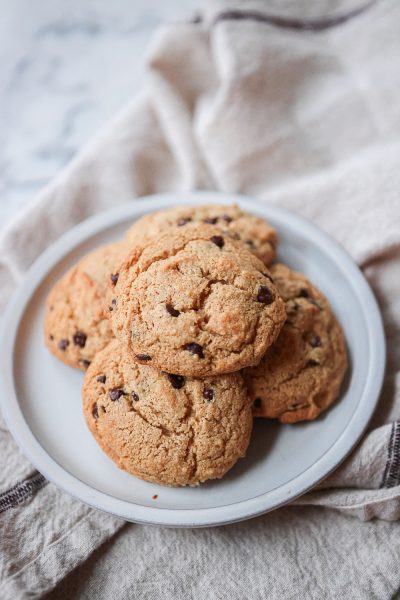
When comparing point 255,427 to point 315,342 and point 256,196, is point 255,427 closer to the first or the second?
point 315,342

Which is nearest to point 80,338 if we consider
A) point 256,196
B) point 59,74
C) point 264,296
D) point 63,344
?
point 63,344

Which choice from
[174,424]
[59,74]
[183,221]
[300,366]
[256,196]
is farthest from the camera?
[59,74]

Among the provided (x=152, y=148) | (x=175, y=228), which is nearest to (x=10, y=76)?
(x=152, y=148)

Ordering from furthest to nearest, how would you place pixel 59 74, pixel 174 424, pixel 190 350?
pixel 59 74
pixel 174 424
pixel 190 350

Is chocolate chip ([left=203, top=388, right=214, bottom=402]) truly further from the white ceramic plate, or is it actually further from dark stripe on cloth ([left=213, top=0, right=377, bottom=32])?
dark stripe on cloth ([left=213, top=0, right=377, bottom=32])

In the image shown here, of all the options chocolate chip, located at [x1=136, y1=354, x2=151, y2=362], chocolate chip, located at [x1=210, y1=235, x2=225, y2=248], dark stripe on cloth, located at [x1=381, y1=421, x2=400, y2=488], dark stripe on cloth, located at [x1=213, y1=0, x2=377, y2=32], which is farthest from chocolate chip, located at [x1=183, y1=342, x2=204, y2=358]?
dark stripe on cloth, located at [x1=213, y1=0, x2=377, y2=32]

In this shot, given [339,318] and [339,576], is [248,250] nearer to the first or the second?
[339,318]

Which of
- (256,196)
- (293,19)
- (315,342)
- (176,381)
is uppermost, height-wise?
(293,19)
